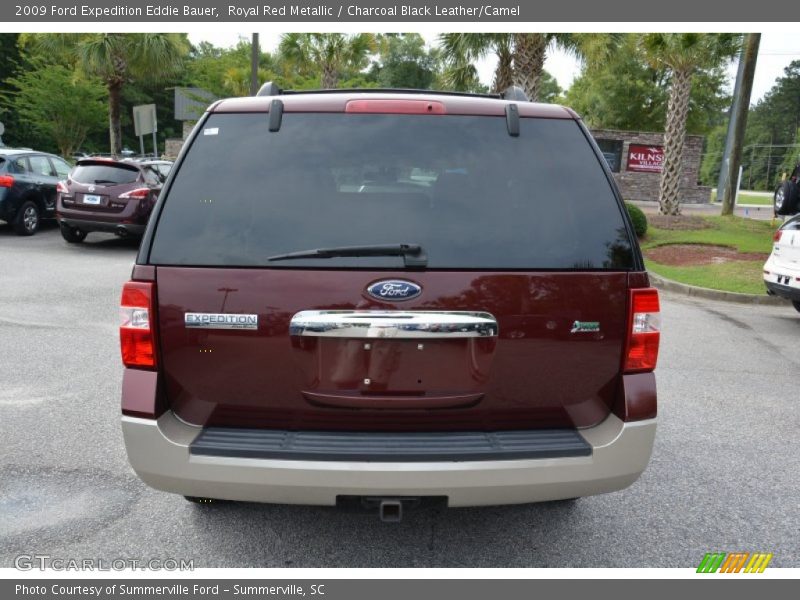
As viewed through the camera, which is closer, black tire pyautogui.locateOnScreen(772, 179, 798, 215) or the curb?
the curb

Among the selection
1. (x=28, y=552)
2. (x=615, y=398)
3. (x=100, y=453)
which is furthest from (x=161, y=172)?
(x=615, y=398)

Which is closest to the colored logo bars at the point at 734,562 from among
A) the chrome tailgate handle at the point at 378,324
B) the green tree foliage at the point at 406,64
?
the chrome tailgate handle at the point at 378,324

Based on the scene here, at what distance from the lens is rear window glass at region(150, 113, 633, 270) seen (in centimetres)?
242

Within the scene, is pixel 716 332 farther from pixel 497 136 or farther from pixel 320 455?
pixel 320 455

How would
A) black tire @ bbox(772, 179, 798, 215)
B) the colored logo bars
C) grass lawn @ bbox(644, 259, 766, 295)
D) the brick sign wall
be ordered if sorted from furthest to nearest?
the brick sign wall < black tire @ bbox(772, 179, 798, 215) < grass lawn @ bbox(644, 259, 766, 295) < the colored logo bars

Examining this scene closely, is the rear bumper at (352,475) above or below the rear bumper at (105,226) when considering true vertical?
above

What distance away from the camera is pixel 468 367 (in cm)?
244

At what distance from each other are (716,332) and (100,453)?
697 cm

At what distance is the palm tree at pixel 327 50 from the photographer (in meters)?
23.5

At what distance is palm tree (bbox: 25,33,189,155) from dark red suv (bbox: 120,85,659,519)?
70.1ft

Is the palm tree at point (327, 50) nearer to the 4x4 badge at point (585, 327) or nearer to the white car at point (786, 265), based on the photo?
the white car at point (786, 265)

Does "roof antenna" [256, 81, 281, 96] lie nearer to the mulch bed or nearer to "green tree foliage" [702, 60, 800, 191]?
the mulch bed

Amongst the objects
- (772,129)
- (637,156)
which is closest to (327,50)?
(637,156)

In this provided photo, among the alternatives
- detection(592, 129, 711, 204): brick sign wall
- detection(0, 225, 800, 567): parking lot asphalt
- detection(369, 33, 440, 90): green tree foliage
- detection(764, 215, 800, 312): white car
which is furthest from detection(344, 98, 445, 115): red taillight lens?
detection(369, 33, 440, 90): green tree foliage
